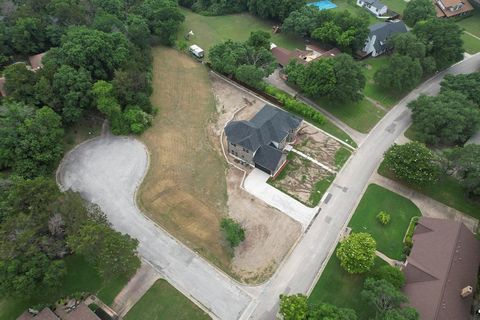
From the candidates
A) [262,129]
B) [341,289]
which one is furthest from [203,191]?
[341,289]

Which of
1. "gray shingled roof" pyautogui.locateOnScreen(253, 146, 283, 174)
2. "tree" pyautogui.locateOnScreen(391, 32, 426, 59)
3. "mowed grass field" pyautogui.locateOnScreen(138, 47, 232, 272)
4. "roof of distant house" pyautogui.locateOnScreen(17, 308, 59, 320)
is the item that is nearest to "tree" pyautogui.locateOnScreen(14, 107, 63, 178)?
"mowed grass field" pyautogui.locateOnScreen(138, 47, 232, 272)

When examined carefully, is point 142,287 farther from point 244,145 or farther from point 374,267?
point 374,267

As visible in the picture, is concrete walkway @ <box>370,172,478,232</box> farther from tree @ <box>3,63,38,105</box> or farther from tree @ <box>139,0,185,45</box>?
tree @ <box>3,63,38,105</box>

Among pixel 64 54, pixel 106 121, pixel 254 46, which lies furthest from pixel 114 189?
pixel 254 46

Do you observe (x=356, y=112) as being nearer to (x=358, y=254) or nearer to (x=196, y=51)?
(x=358, y=254)

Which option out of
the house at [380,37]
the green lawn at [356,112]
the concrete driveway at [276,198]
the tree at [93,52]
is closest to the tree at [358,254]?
the concrete driveway at [276,198]

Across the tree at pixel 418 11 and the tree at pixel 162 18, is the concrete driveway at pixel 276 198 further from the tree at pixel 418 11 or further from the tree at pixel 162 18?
the tree at pixel 418 11
